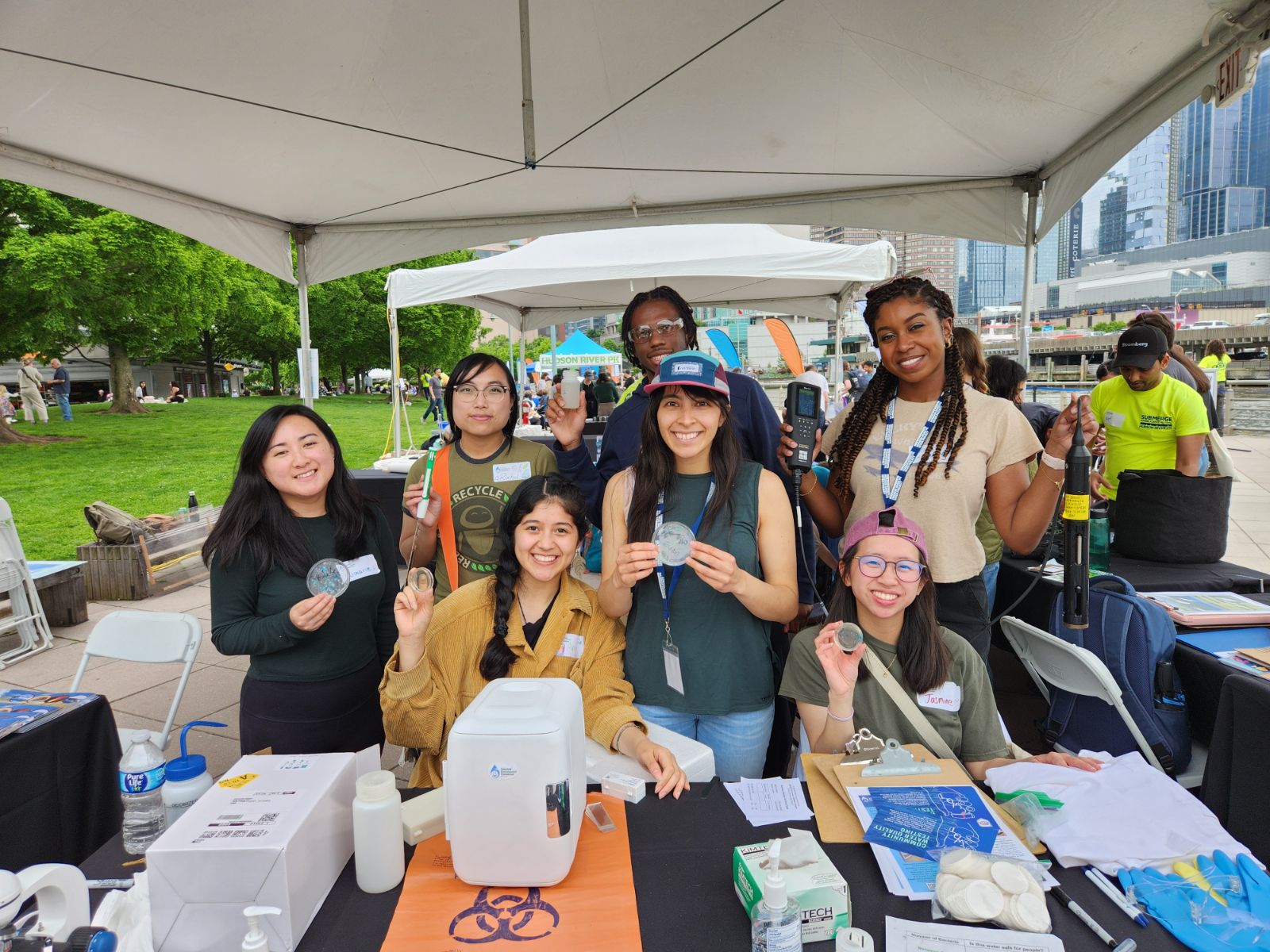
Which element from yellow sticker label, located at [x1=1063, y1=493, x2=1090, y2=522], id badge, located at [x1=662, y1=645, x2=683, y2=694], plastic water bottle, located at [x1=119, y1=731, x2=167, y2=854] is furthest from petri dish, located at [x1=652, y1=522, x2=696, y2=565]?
plastic water bottle, located at [x1=119, y1=731, x2=167, y2=854]

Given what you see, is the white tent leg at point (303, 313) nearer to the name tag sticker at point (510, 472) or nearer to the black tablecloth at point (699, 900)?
the name tag sticker at point (510, 472)

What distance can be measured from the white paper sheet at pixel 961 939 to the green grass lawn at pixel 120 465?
6904mm

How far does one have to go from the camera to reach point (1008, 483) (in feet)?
6.95

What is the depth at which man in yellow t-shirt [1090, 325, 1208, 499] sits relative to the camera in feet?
10.8

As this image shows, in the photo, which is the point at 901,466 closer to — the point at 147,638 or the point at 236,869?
the point at 236,869

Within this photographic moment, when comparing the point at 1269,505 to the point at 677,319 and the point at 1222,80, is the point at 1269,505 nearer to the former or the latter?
the point at 1222,80

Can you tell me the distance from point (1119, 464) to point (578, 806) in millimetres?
3594

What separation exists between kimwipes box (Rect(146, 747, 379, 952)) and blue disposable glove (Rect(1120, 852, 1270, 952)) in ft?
4.65

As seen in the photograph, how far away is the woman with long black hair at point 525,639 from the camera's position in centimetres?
175

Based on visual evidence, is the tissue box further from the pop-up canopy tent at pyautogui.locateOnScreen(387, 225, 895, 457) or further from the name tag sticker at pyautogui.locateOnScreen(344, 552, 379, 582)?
the pop-up canopy tent at pyautogui.locateOnScreen(387, 225, 895, 457)

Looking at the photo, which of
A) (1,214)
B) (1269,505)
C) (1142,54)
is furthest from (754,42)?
(1,214)

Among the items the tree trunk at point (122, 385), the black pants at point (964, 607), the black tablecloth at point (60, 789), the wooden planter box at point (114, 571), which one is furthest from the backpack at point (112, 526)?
the tree trunk at point (122, 385)

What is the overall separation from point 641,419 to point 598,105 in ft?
6.15

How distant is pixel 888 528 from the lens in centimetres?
189
